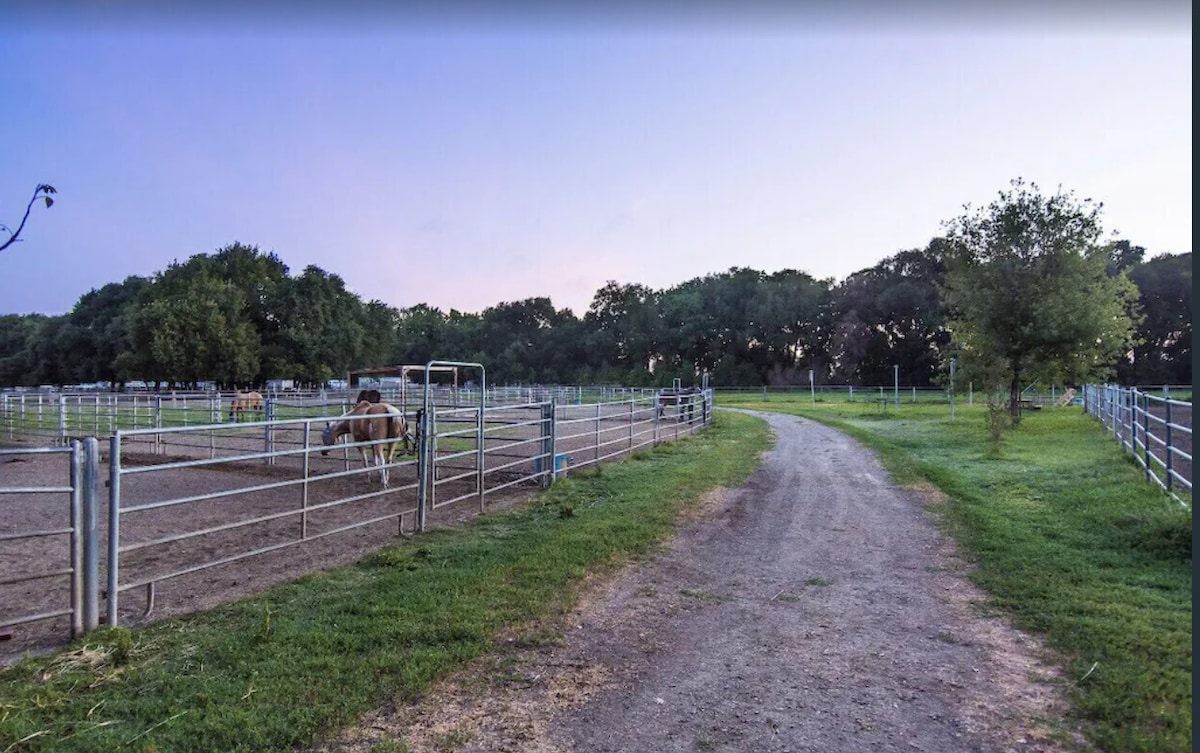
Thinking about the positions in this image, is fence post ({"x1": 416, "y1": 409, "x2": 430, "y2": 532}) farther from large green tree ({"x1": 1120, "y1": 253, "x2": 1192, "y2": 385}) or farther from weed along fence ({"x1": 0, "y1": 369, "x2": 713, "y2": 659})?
large green tree ({"x1": 1120, "y1": 253, "x2": 1192, "y2": 385})

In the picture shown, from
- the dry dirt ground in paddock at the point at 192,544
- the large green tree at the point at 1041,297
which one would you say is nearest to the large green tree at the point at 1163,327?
the large green tree at the point at 1041,297

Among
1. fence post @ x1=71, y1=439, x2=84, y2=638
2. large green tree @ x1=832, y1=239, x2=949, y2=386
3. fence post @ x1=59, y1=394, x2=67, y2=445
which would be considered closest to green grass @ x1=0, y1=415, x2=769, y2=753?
fence post @ x1=71, y1=439, x2=84, y2=638

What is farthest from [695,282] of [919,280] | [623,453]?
[623,453]

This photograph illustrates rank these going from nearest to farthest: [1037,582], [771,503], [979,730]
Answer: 1. [979,730]
2. [1037,582]
3. [771,503]

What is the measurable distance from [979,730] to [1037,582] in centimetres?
231

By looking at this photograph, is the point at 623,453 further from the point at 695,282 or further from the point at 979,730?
the point at 695,282

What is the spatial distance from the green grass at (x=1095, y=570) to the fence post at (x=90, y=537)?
16.4ft

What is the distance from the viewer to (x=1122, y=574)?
459cm

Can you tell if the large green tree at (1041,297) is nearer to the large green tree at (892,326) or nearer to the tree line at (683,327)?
the tree line at (683,327)

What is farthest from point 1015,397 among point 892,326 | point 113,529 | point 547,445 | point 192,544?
point 892,326

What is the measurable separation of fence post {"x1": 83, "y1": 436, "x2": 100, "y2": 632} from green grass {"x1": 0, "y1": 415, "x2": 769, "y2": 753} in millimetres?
185

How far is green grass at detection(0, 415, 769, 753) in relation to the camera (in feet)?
8.74

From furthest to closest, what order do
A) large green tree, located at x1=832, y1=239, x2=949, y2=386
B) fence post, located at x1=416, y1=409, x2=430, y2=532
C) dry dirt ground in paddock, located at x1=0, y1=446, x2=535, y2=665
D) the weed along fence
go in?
large green tree, located at x1=832, y1=239, x2=949, y2=386
fence post, located at x1=416, y1=409, x2=430, y2=532
dry dirt ground in paddock, located at x1=0, y1=446, x2=535, y2=665
the weed along fence

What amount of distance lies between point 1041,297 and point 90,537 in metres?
20.2
